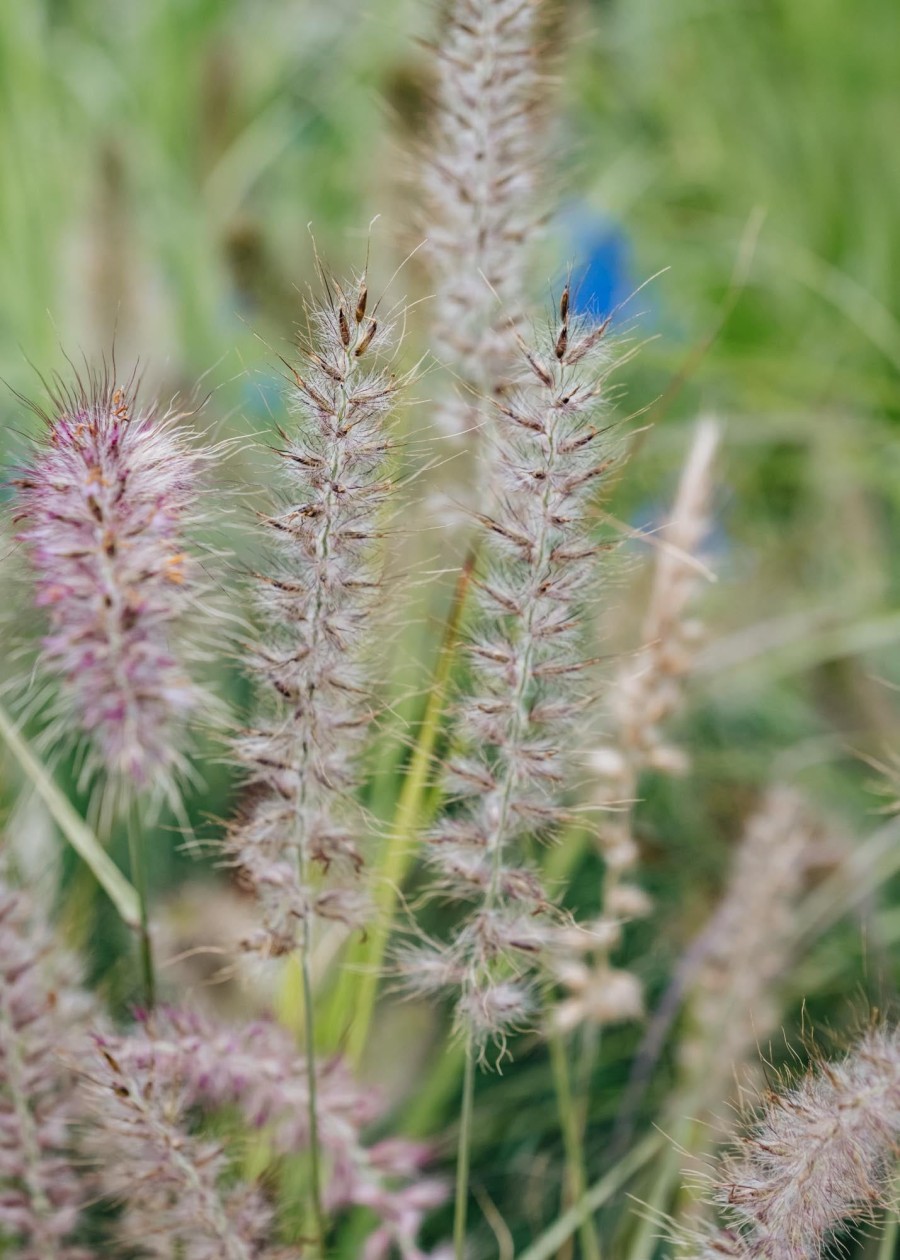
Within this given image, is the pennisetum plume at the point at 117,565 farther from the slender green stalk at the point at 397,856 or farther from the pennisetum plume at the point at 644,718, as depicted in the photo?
the pennisetum plume at the point at 644,718

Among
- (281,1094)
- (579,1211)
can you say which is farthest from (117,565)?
(579,1211)

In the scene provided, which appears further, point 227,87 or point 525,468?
point 227,87

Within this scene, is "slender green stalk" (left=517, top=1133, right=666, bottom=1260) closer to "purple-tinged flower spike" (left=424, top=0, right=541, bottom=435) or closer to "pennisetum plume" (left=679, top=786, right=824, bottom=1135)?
"pennisetum plume" (left=679, top=786, right=824, bottom=1135)

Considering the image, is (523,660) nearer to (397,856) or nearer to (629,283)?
(397,856)

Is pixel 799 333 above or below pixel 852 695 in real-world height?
→ above

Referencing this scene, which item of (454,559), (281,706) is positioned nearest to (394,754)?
(454,559)

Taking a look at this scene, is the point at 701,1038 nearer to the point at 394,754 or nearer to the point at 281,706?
the point at 394,754
